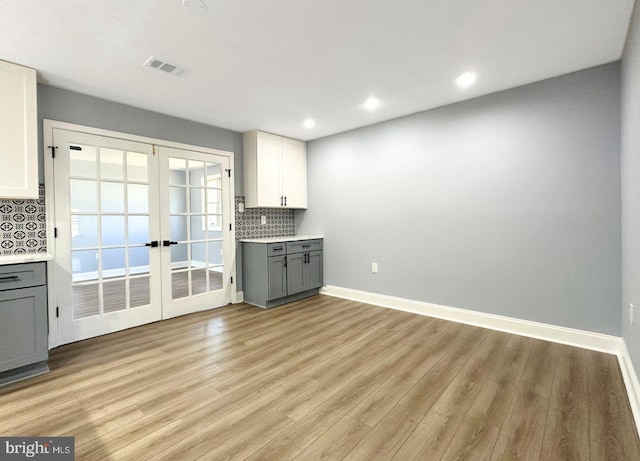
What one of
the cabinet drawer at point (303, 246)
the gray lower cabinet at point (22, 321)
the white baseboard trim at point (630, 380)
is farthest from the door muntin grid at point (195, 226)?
the white baseboard trim at point (630, 380)

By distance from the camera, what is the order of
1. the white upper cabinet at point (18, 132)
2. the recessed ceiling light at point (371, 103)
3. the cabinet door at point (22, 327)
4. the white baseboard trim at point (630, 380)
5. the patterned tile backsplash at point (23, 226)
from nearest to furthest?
the white baseboard trim at point (630, 380) < the cabinet door at point (22, 327) < the white upper cabinet at point (18, 132) < the patterned tile backsplash at point (23, 226) < the recessed ceiling light at point (371, 103)

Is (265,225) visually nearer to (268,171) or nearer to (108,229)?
(268,171)

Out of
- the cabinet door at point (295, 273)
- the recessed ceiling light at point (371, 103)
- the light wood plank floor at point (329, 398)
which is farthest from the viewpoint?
the cabinet door at point (295, 273)

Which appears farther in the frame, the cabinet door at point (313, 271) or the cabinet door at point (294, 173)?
the cabinet door at point (294, 173)

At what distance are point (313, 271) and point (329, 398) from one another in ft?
9.23

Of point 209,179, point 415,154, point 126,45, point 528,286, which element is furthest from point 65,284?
point 528,286

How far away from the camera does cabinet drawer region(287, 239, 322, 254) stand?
448 cm

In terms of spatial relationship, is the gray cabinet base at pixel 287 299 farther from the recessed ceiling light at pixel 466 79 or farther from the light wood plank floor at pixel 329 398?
the recessed ceiling light at pixel 466 79

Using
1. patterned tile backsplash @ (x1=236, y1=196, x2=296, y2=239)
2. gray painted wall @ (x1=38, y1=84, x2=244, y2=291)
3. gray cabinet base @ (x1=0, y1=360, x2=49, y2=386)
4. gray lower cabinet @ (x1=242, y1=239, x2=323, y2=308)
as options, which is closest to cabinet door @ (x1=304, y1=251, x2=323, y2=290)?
gray lower cabinet @ (x1=242, y1=239, x2=323, y2=308)

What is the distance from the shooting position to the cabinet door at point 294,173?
15.8ft

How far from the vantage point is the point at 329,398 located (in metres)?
2.04

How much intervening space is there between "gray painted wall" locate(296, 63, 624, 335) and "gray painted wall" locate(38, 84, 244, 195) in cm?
173

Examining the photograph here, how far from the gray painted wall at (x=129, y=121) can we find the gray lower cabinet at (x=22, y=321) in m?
1.08

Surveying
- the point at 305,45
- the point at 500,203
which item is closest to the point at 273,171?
the point at 305,45
